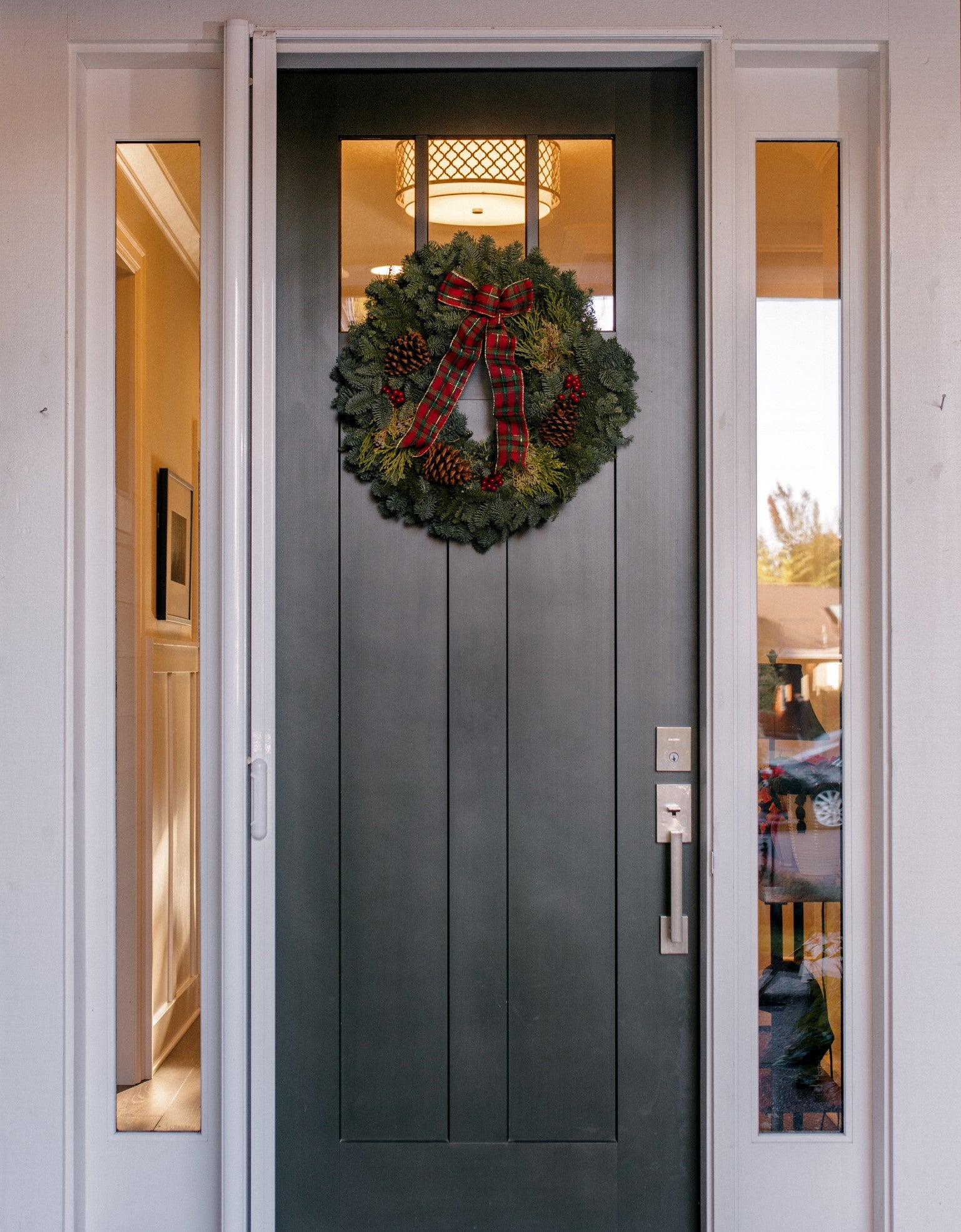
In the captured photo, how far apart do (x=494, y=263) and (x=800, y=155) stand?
1.95 ft

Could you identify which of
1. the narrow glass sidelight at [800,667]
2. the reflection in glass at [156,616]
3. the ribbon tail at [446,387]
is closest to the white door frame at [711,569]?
the narrow glass sidelight at [800,667]

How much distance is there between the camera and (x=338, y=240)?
1.74m

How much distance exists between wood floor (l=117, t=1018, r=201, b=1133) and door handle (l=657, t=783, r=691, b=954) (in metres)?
0.87

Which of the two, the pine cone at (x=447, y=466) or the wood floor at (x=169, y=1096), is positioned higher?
the pine cone at (x=447, y=466)

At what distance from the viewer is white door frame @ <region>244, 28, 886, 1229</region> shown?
1663 millimetres

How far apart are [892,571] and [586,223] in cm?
82

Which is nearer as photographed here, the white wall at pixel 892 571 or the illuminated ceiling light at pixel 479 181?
the white wall at pixel 892 571

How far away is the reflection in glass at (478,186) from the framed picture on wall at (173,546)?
65 cm

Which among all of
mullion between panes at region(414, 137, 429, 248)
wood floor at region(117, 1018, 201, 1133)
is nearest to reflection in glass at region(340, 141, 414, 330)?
mullion between panes at region(414, 137, 429, 248)

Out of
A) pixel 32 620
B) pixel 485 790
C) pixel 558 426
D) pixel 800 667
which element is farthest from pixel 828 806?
pixel 32 620

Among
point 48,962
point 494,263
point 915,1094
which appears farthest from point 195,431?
point 915,1094

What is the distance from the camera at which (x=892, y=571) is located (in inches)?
65.1

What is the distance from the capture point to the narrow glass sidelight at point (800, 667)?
5.62 ft

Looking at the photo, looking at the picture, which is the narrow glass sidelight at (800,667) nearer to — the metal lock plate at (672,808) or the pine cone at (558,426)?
the metal lock plate at (672,808)
